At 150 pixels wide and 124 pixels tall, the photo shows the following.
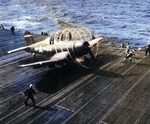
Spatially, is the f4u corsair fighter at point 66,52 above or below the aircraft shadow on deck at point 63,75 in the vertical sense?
above

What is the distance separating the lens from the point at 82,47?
1703 centimetres

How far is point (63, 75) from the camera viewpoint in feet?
60.3

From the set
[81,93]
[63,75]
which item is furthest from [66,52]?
[81,93]

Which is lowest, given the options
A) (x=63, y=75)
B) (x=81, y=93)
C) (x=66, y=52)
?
(x=81, y=93)

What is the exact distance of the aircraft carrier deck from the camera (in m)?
11.8

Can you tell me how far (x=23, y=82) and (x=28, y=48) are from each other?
7272mm

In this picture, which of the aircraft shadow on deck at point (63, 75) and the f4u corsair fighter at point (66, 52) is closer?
the aircraft shadow on deck at point (63, 75)

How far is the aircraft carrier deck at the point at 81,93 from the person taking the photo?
1184cm

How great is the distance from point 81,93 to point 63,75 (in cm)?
424

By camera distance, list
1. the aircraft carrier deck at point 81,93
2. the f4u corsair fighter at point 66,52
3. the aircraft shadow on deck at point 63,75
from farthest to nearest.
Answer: the f4u corsair fighter at point 66,52 → the aircraft shadow on deck at point 63,75 → the aircraft carrier deck at point 81,93

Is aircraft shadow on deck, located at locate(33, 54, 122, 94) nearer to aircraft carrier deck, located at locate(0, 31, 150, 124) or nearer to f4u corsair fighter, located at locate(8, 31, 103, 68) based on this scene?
aircraft carrier deck, located at locate(0, 31, 150, 124)

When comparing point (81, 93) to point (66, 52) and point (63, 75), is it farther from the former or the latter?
point (66, 52)

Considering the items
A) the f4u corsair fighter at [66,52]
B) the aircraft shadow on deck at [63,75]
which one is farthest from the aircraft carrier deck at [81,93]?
the f4u corsair fighter at [66,52]

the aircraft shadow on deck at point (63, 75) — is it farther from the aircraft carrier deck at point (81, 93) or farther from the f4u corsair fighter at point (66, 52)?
the f4u corsair fighter at point (66, 52)
